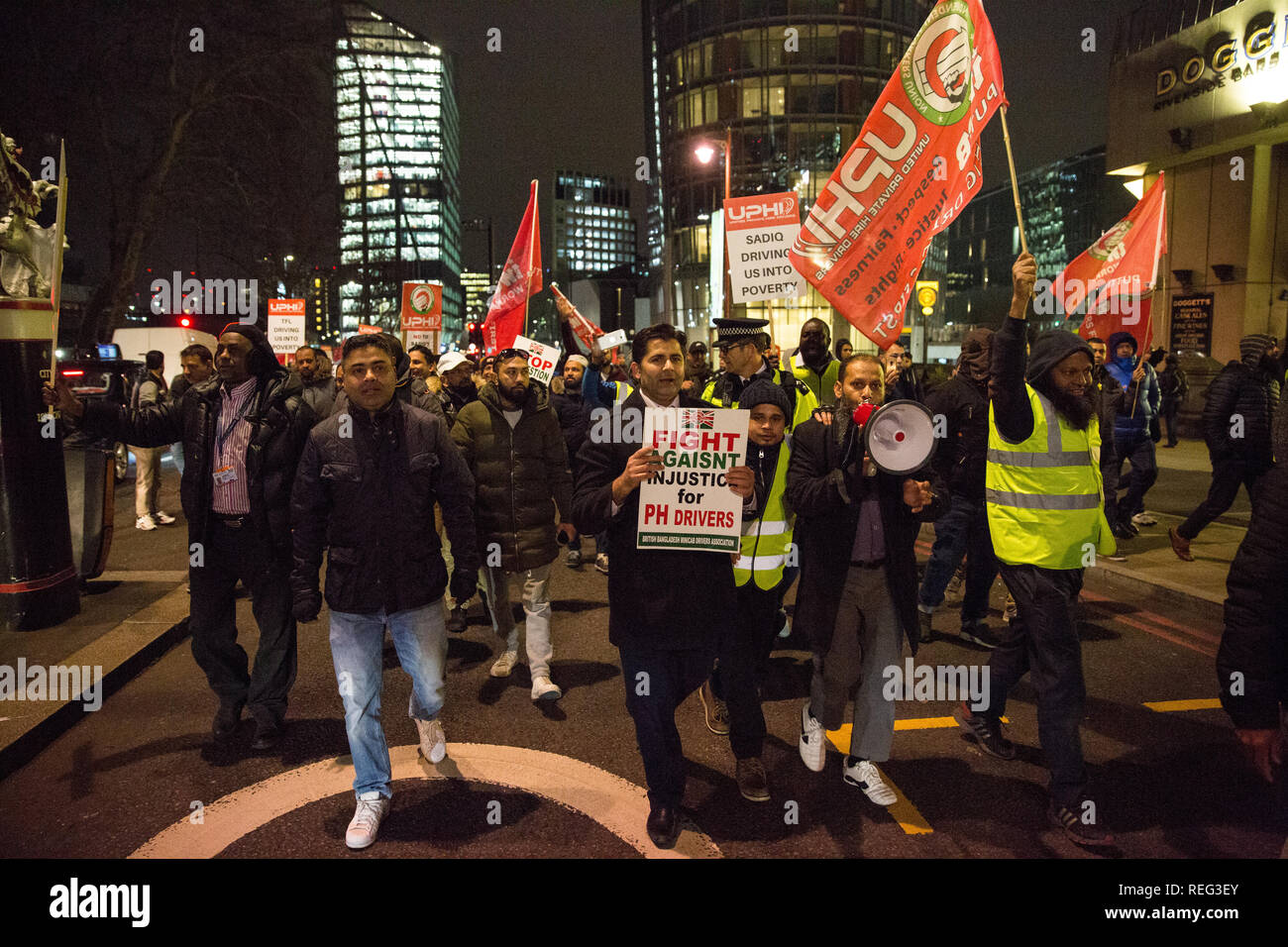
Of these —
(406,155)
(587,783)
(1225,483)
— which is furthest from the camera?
(406,155)

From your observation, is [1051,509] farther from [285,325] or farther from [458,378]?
[285,325]

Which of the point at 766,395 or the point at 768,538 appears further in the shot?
the point at 768,538

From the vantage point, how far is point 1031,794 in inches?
149

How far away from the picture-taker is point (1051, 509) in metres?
3.58

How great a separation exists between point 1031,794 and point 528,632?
2.89 meters

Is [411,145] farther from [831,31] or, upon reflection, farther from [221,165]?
[221,165]

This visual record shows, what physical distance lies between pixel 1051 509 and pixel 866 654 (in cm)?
104

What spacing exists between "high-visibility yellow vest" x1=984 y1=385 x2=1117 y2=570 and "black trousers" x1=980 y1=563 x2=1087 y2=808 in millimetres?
80

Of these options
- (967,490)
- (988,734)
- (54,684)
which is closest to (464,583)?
(988,734)

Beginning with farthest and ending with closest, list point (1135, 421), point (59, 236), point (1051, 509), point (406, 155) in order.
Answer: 1. point (406, 155)
2. point (1135, 421)
3. point (59, 236)
4. point (1051, 509)

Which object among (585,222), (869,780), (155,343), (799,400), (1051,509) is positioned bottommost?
(869,780)

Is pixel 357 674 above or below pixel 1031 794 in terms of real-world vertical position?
above

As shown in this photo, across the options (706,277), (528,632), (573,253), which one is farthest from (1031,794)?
(573,253)

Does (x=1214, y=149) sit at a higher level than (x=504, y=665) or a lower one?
higher
